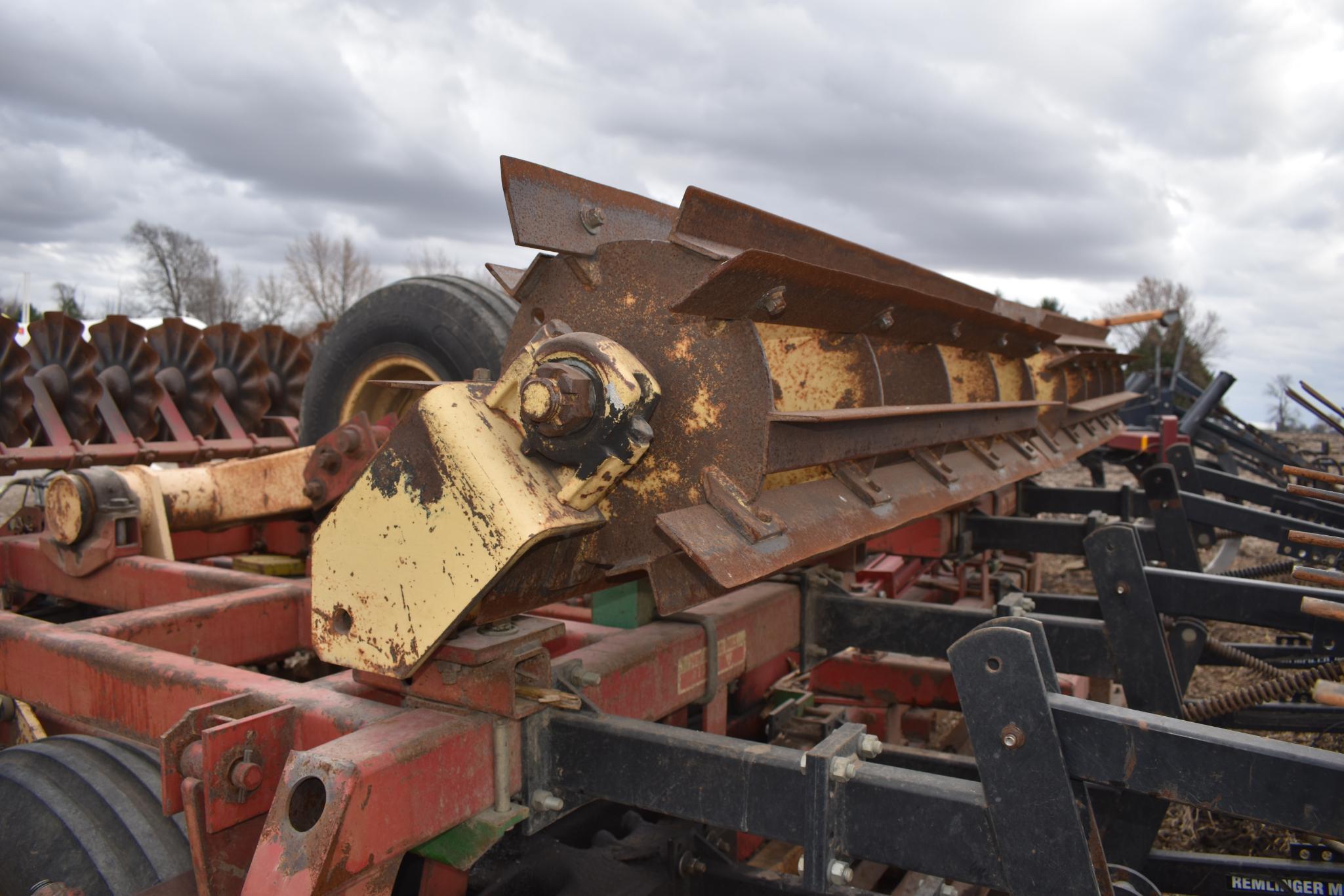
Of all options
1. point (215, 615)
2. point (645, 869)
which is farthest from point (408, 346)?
point (645, 869)

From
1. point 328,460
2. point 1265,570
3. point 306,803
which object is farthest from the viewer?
point 1265,570

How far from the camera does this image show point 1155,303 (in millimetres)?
33156

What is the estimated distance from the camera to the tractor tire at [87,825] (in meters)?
2.13

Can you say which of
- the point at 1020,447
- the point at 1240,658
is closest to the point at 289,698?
the point at 1240,658

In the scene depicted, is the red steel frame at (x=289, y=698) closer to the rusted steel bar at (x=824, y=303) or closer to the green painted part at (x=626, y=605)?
the green painted part at (x=626, y=605)

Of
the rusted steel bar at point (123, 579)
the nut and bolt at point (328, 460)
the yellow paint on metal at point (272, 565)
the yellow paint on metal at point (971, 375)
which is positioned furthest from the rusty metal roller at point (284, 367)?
the yellow paint on metal at point (971, 375)

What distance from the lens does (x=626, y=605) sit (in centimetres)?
273

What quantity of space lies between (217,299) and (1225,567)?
164 ft

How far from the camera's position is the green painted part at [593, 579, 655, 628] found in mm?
2709

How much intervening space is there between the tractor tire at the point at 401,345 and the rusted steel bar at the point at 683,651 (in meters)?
1.49

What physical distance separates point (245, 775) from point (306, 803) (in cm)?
18

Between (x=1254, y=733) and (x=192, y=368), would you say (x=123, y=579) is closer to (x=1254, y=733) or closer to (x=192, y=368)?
(x=192, y=368)

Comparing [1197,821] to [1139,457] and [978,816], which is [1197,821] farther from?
[1139,457]

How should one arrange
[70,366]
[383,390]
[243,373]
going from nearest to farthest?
[383,390], [70,366], [243,373]
